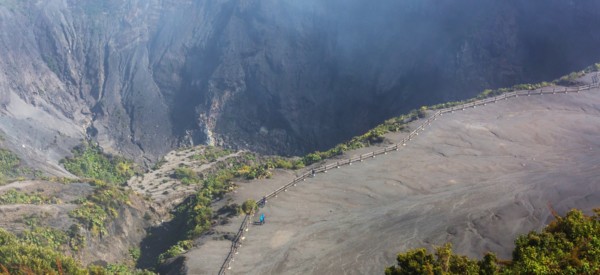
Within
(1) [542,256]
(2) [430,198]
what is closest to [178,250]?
(2) [430,198]

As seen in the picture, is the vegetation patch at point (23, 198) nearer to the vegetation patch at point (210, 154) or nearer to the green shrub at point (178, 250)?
the green shrub at point (178, 250)

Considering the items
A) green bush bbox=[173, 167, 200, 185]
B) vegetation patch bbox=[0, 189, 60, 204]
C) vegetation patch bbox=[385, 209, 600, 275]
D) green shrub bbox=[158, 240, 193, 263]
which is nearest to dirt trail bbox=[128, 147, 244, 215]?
green bush bbox=[173, 167, 200, 185]

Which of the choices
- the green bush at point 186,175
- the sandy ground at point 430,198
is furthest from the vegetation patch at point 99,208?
the green bush at point 186,175

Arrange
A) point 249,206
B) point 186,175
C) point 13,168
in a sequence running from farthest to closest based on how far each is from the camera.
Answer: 1. point 186,175
2. point 13,168
3. point 249,206

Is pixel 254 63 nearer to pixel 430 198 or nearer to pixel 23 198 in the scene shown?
pixel 23 198

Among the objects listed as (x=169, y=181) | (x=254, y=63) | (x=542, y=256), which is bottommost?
(x=542, y=256)

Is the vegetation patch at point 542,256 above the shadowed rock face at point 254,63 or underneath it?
underneath

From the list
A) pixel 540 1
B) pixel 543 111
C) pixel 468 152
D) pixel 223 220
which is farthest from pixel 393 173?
pixel 540 1
